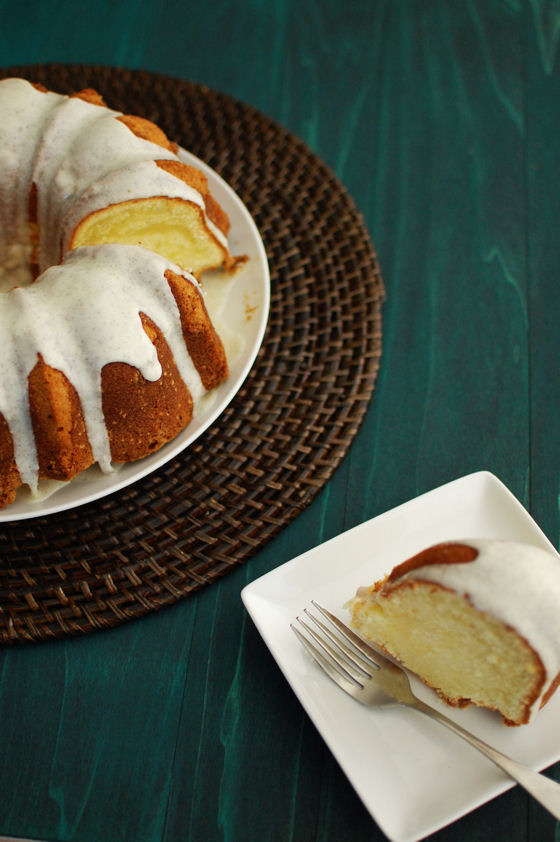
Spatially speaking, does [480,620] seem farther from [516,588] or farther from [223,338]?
[223,338]

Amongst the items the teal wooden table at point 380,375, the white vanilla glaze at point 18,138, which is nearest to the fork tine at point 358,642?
the teal wooden table at point 380,375

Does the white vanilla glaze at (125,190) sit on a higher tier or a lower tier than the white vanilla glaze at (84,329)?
higher

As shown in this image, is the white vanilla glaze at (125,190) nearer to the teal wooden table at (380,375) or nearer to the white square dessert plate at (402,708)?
the teal wooden table at (380,375)

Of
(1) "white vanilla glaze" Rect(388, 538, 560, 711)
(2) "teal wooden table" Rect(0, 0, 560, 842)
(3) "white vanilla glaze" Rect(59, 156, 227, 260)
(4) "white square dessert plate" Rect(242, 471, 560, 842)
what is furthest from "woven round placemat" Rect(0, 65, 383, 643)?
(1) "white vanilla glaze" Rect(388, 538, 560, 711)

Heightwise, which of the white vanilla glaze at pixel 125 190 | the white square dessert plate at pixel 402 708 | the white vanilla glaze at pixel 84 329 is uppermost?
the white vanilla glaze at pixel 125 190

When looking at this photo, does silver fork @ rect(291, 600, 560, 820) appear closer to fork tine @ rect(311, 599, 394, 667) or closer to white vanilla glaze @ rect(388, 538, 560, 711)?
fork tine @ rect(311, 599, 394, 667)

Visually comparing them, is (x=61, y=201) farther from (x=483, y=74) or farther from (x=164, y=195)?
(x=483, y=74)

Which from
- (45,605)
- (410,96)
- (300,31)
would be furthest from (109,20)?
(45,605)
